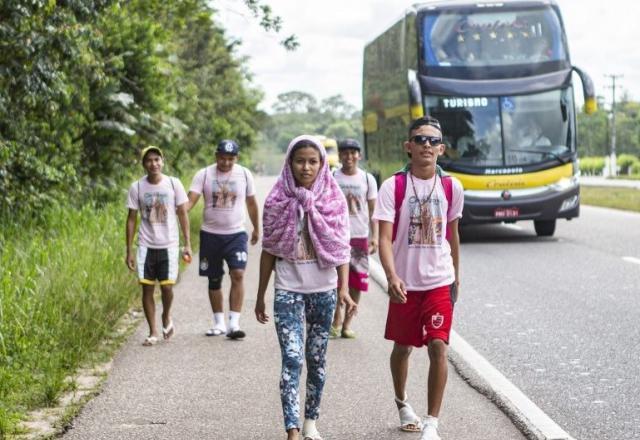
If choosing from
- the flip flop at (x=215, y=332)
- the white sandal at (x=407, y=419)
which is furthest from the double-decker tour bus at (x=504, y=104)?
the white sandal at (x=407, y=419)

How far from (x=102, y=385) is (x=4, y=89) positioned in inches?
212

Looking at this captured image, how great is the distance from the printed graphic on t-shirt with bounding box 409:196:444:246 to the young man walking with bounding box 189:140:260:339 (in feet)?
11.9

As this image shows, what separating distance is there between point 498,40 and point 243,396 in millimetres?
13112

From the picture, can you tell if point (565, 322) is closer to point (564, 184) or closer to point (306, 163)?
point (306, 163)

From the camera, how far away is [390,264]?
219 inches

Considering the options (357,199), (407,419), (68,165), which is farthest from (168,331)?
(68,165)

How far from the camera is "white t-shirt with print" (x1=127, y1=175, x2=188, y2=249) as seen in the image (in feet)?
29.0

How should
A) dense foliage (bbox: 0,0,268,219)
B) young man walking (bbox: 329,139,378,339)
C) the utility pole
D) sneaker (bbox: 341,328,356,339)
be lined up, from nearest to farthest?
sneaker (bbox: 341,328,356,339) < young man walking (bbox: 329,139,378,339) < dense foliage (bbox: 0,0,268,219) < the utility pole

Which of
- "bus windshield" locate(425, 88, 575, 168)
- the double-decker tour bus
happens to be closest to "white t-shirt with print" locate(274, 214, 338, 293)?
the double-decker tour bus

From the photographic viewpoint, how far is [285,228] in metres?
5.64

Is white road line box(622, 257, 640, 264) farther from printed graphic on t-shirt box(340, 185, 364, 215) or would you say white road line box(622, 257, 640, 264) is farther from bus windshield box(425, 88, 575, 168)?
printed graphic on t-shirt box(340, 185, 364, 215)

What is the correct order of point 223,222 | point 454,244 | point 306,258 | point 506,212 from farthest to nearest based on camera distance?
point 506,212 → point 223,222 → point 454,244 → point 306,258

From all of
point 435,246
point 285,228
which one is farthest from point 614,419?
point 285,228

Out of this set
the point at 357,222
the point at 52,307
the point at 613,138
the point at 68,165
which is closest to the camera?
the point at 52,307
